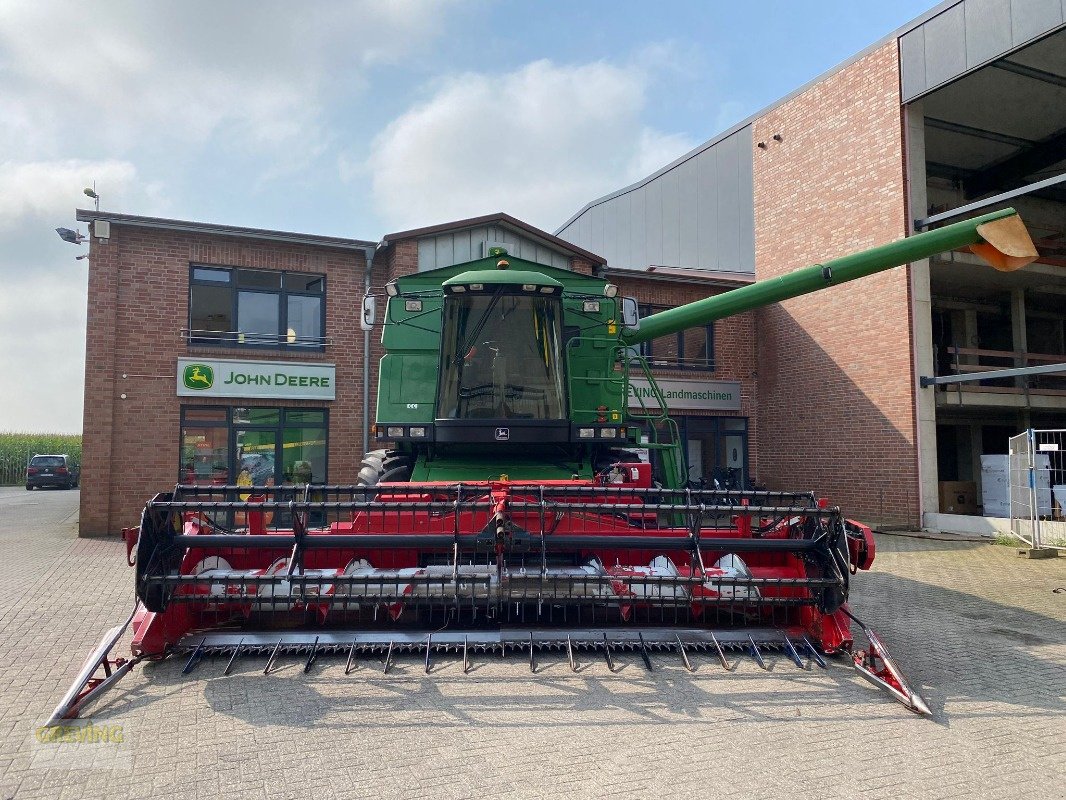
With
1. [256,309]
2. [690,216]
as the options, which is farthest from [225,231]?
[690,216]

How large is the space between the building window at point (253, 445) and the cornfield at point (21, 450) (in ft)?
80.7

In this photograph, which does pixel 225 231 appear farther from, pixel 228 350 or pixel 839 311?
pixel 839 311

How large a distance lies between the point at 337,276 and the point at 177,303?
9.35ft

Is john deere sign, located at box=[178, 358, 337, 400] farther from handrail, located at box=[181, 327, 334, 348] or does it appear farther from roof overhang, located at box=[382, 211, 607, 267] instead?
roof overhang, located at box=[382, 211, 607, 267]

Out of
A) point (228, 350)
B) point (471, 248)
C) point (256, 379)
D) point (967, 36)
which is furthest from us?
point (471, 248)

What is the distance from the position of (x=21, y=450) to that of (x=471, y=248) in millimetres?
31113

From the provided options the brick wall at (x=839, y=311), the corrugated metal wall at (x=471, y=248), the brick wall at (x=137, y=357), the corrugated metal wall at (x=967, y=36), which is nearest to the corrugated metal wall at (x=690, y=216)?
the brick wall at (x=839, y=311)

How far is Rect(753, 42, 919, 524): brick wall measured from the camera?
13836 mm

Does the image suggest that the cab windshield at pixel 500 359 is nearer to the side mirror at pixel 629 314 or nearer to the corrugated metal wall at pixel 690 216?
the side mirror at pixel 629 314

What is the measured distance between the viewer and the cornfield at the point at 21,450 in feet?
113

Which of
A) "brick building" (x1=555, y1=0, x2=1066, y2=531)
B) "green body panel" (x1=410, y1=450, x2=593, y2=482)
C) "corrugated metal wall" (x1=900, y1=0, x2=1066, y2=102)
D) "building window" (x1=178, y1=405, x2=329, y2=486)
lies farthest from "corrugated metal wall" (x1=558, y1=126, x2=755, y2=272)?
"green body panel" (x1=410, y1=450, x2=593, y2=482)

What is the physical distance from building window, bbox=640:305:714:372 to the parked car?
84.9 ft

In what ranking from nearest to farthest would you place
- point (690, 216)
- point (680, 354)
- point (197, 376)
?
point (197, 376) → point (680, 354) → point (690, 216)

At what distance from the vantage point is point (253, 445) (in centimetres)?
1338
